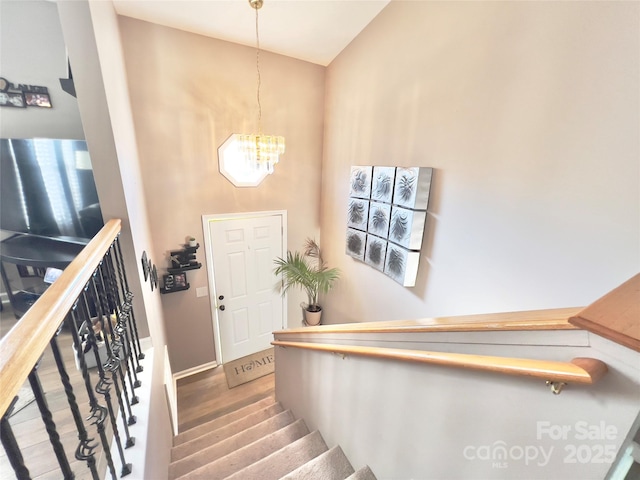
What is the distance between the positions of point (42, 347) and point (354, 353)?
113 centimetres

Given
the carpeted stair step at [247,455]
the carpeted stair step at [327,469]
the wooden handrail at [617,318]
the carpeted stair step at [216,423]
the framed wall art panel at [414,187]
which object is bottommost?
the carpeted stair step at [216,423]

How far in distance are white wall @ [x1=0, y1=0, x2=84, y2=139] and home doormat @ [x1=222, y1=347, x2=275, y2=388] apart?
3.15m

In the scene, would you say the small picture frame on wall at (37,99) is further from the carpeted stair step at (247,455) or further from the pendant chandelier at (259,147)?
the carpeted stair step at (247,455)

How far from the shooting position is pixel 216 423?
2.58 meters

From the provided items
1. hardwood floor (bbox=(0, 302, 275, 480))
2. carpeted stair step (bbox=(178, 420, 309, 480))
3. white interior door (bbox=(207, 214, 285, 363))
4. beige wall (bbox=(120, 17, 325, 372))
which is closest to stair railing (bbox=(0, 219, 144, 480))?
hardwood floor (bbox=(0, 302, 275, 480))

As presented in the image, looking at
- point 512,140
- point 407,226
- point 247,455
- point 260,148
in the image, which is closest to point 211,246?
point 260,148

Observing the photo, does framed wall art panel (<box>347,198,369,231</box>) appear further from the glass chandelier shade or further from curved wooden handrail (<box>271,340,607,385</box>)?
curved wooden handrail (<box>271,340,607,385</box>)

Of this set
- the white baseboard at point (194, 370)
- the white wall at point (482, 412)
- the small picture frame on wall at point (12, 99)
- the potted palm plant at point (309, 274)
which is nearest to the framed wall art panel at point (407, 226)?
the white wall at point (482, 412)

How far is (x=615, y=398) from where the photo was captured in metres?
0.50

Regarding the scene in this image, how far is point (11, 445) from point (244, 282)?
3.08m

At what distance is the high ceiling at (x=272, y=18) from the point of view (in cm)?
221

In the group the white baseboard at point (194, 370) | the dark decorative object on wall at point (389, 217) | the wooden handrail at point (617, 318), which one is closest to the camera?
the wooden handrail at point (617, 318)

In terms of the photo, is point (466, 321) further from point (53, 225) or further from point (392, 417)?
point (53, 225)

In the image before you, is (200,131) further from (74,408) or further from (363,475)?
(363,475)
